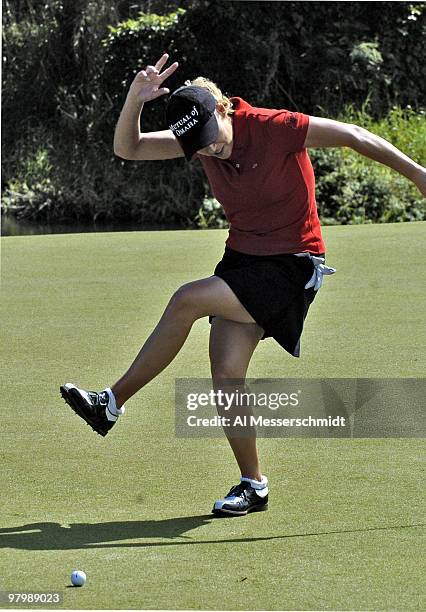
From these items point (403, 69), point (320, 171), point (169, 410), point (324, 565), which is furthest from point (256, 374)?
point (403, 69)

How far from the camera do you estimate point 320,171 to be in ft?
62.8

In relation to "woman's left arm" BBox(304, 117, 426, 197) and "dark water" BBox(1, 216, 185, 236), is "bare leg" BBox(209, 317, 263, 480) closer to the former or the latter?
"woman's left arm" BBox(304, 117, 426, 197)

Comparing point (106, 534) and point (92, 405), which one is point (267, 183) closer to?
point (92, 405)

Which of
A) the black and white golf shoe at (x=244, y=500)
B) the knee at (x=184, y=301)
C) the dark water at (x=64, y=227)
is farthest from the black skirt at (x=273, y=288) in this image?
the dark water at (x=64, y=227)

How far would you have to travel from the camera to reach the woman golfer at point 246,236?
5.06m

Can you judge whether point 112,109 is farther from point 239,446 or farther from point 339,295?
point 239,446

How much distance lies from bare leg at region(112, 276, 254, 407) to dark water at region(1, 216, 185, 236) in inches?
620

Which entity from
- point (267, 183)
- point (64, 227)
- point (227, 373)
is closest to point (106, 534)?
point (227, 373)

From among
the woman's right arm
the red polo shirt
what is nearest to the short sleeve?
the red polo shirt

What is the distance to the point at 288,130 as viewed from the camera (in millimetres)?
5059

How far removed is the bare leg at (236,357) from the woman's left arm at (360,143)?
77 cm

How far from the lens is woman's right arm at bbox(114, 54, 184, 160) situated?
5.32 metres

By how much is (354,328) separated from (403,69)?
14.5 meters

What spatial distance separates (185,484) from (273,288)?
992mm
